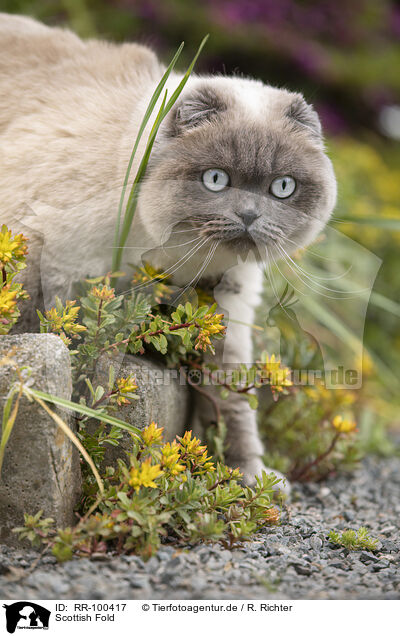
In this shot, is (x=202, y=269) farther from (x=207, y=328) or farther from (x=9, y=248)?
(x=9, y=248)

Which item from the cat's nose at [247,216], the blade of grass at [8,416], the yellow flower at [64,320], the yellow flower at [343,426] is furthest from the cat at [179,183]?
the blade of grass at [8,416]

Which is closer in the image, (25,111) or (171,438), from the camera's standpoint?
(171,438)

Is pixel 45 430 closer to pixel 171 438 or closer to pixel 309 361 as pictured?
pixel 171 438

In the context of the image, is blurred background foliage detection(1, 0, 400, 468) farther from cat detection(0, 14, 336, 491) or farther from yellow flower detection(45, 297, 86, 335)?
yellow flower detection(45, 297, 86, 335)

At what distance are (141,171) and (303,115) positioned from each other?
479 mm

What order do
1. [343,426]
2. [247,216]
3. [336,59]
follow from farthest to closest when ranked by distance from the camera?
[336,59] < [343,426] < [247,216]

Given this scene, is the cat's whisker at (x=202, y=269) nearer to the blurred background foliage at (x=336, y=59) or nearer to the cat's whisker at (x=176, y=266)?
the cat's whisker at (x=176, y=266)

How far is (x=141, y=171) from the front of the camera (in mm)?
1535

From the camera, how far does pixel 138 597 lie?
3.74 feet

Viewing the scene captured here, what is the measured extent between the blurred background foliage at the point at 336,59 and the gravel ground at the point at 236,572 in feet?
5.52

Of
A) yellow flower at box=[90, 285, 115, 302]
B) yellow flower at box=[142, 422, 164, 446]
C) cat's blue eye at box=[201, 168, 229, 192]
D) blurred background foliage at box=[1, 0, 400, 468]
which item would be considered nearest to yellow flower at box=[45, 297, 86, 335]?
yellow flower at box=[90, 285, 115, 302]

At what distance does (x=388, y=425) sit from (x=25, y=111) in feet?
7.35

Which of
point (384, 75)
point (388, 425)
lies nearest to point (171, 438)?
point (388, 425)
